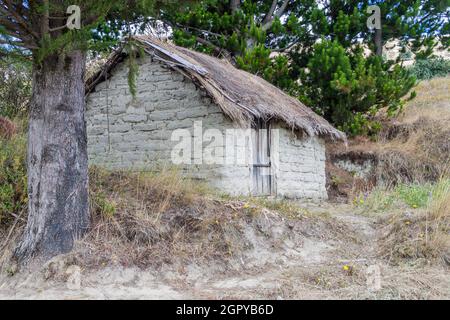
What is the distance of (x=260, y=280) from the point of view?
4848mm

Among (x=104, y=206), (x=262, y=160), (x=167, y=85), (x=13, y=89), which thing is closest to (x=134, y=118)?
(x=167, y=85)

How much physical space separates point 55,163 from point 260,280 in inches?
104

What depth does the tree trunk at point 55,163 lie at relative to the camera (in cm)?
495

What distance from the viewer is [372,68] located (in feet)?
41.8

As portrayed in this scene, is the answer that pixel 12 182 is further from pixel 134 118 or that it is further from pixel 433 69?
pixel 433 69

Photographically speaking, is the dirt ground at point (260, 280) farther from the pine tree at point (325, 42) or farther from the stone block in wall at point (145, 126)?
the pine tree at point (325, 42)

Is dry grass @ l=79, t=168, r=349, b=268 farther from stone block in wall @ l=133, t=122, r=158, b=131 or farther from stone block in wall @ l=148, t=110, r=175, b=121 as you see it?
stone block in wall @ l=133, t=122, r=158, b=131

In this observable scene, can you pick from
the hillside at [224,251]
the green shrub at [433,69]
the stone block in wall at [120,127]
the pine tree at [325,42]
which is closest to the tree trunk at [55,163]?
the hillside at [224,251]

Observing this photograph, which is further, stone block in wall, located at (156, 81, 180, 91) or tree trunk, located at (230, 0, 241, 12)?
tree trunk, located at (230, 0, 241, 12)

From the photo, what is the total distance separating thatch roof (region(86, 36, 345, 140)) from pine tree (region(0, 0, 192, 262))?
3014mm

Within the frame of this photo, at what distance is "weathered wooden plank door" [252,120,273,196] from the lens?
9227 mm

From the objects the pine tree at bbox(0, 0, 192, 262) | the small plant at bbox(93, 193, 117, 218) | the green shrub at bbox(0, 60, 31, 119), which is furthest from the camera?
the green shrub at bbox(0, 60, 31, 119)

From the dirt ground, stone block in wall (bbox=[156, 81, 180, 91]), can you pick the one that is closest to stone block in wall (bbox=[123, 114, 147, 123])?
stone block in wall (bbox=[156, 81, 180, 91])

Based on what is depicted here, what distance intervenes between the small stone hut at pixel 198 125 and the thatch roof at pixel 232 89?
0.02 meters
